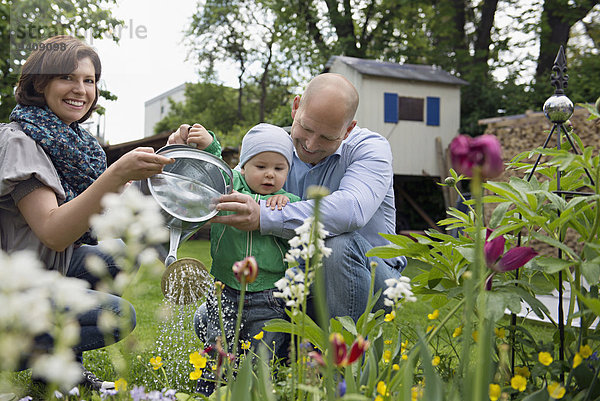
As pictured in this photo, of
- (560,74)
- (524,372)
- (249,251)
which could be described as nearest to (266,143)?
(249,251)

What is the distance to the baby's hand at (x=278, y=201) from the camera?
5.63 feet

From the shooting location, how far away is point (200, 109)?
25.7 m

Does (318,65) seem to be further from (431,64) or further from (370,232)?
(370,232)

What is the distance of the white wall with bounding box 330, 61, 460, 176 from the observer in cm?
1151

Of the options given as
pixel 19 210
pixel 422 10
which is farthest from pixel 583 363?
pixel 422 10

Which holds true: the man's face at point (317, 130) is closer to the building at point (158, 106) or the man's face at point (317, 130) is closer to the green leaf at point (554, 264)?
the green leaf at point (554, 264)

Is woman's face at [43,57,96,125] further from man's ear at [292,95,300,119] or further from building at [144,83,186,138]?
building at [144,83,186,138]

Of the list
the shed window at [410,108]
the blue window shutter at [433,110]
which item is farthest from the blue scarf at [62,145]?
the blue window shutter at [433,110]

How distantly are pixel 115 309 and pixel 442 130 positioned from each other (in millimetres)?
11188

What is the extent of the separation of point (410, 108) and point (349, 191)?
412 inches

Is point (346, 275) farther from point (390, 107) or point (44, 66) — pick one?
point (390, 107)

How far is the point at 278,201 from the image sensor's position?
1749 millimetres

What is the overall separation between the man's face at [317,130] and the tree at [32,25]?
22.6 ft

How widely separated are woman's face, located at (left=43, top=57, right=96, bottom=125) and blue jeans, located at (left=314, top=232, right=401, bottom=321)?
992mm
